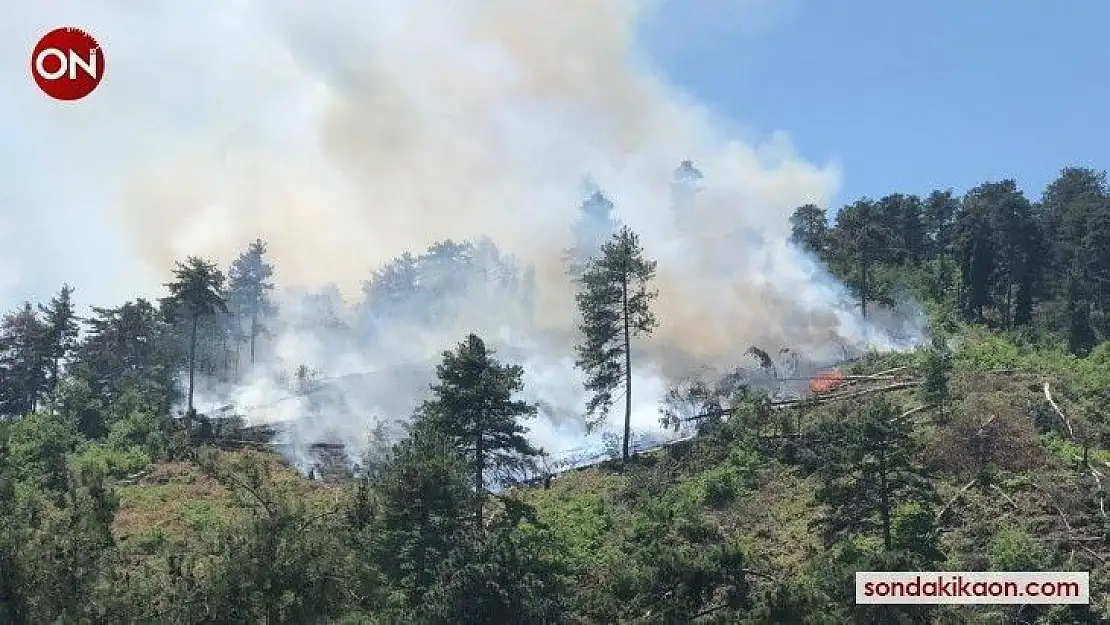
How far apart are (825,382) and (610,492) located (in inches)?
622

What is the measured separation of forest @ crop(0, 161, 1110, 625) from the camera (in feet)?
81.1

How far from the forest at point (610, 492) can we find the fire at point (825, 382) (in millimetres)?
754

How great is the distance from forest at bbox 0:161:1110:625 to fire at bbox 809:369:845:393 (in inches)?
29.7

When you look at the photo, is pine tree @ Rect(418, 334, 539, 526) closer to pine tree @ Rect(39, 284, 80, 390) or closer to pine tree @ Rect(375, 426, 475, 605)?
pine tree @ Rect(375, 426, 475, 605)

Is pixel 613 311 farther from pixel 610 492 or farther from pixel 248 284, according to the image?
pixel 248 284

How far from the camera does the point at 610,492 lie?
146ft

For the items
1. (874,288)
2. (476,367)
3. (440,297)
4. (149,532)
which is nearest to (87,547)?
(476,367)

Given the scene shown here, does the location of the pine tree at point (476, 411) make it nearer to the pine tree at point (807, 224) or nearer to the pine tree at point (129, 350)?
the pine tree at point (129, 350)

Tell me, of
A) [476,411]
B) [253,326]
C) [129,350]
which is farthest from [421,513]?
[253,326]

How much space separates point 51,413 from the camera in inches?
2552

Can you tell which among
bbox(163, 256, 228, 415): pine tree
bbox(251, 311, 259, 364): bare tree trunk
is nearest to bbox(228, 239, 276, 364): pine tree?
bbox(251, 311, 259, 364): bare tree trunk

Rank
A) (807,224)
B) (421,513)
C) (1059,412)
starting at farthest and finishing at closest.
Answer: (807,224), (1059,412), (421,513)

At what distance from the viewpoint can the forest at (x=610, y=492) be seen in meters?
24.7

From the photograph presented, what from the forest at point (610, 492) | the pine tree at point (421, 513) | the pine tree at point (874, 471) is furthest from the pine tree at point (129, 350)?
the pine tree at point (874, 471)
